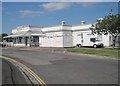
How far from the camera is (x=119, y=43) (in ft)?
201

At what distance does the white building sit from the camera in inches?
2635

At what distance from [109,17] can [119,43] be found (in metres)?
14.7

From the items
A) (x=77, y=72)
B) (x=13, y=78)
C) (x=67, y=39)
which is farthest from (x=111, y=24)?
(x=13, y=78)

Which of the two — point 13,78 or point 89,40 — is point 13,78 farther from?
point 89,40

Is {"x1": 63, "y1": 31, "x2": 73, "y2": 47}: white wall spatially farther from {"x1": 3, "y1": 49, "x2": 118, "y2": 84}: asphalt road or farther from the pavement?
the pavement

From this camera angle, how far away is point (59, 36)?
67688 mm

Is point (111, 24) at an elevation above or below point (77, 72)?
above

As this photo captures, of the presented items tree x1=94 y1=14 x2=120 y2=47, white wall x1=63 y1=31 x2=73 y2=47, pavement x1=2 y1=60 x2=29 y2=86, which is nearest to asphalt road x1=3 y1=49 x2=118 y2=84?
pavement x1=2 y1=60 x2=29 y2=86

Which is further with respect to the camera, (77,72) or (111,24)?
(111,24)

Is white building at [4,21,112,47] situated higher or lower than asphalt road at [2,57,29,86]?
higher

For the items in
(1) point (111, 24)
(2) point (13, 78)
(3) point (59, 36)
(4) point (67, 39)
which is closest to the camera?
(2) point (13, 78)

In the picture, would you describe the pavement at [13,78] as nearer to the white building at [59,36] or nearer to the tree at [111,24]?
the tree at [111,24]

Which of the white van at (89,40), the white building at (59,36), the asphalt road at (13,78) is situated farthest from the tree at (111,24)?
the asphalt road at (13,78)

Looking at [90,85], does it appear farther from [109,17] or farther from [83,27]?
[83,27]
